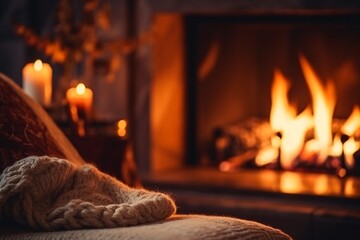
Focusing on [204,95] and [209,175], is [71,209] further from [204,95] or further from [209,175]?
[204,95]

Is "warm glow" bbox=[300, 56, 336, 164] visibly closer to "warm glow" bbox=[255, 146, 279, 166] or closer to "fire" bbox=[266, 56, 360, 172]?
"fire" bbox=[266, 56, 360, 172]

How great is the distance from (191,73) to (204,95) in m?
0.10

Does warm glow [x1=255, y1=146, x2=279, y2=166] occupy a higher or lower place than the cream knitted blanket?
lower

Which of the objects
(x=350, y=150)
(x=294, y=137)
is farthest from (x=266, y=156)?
(x=350, y=150)

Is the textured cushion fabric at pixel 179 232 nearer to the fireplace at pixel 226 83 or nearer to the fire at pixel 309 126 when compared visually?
the fireplace at pixel 226 83

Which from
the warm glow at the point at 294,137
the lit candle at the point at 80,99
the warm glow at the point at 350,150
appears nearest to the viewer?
the lit candle at the point at 80,99

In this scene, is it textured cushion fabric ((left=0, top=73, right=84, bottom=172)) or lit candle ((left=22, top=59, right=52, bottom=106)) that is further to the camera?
lit candle ((left=22, top=59, right=52, bottom=106))

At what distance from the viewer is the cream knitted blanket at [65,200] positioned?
1304 mm

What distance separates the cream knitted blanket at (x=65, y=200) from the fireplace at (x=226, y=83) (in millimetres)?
1646

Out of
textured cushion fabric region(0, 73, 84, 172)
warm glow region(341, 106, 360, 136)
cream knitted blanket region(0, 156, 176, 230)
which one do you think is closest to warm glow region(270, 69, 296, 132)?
warm glow region(341, 106, 360, 136)

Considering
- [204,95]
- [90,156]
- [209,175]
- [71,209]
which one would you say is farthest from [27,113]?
[204,95]

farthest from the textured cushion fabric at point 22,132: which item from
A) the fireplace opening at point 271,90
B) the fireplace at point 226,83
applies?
the fireplace opening at point 271,90

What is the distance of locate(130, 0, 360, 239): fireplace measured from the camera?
310 cm

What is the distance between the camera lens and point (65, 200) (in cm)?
135
